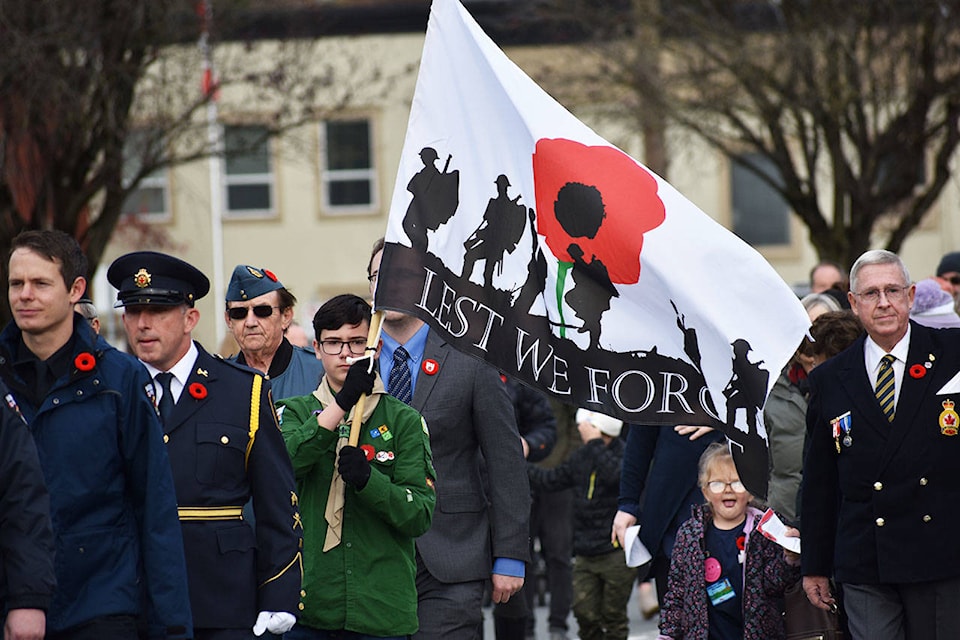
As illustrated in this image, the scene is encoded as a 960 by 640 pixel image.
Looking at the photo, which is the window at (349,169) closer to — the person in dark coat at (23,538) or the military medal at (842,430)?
the military medal at (842,430)

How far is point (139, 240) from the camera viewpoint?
3356 cm

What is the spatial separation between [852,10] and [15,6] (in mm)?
8923

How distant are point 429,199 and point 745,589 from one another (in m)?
2.36

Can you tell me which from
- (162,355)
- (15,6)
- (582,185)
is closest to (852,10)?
(15,6)

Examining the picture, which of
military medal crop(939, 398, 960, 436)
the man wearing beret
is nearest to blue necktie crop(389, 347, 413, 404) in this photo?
the man wearing beret

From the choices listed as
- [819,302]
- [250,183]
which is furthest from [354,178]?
[819,302]

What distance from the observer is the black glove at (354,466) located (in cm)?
637

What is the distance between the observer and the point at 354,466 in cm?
637

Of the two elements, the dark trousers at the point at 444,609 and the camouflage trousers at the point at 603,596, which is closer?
the dark trousers at the point at 444,609

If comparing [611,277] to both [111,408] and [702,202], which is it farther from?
[702,202]

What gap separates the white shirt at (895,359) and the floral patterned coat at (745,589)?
960mm

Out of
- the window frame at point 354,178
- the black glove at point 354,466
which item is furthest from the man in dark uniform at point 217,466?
the window frame at point 354,178

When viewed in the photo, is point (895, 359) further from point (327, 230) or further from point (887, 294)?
point (327, 230)

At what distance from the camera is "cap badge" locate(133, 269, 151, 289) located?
6.35 metres
